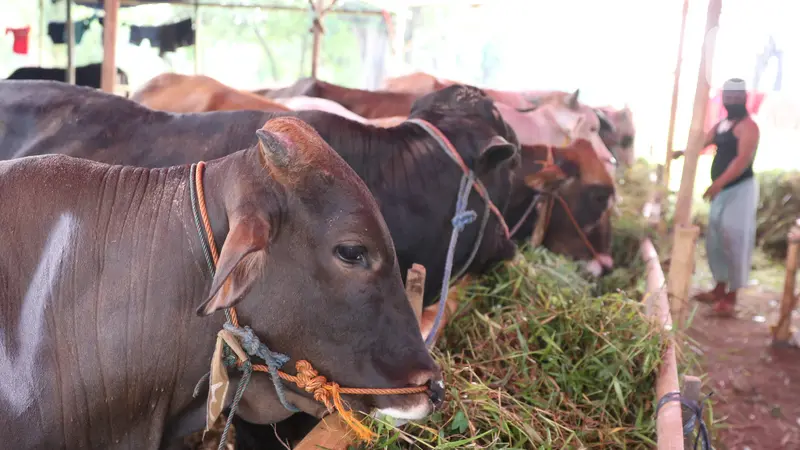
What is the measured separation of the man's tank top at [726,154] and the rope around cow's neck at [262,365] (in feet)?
18.7

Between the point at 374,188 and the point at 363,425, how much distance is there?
1397 mm

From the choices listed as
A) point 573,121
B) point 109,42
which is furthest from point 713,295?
point 109,42

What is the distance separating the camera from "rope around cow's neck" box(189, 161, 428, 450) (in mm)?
1760

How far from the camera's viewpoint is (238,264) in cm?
165

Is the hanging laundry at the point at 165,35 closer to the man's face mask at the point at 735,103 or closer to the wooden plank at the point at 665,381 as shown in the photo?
the man's face mask at the point at 735,103

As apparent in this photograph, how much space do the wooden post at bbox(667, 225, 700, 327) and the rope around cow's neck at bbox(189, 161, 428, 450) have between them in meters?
3.19

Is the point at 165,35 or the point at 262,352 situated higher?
the point at 165,35

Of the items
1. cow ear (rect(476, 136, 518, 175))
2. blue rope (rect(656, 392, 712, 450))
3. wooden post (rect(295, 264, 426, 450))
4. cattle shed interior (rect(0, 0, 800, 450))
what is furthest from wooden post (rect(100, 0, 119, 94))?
blue rope (rect(656, 392, 712, 450))

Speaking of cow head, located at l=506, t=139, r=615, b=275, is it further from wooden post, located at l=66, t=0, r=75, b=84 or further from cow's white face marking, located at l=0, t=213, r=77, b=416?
cow's white face marking, located at l=0, t=213, r=77, b=416

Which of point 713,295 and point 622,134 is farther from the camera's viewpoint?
point 622,134

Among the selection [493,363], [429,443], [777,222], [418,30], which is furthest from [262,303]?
[418,30]

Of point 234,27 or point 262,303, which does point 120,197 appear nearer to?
point 262,303

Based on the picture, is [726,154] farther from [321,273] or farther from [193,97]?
[321,273]

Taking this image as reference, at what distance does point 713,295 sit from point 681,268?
3.54 meters
